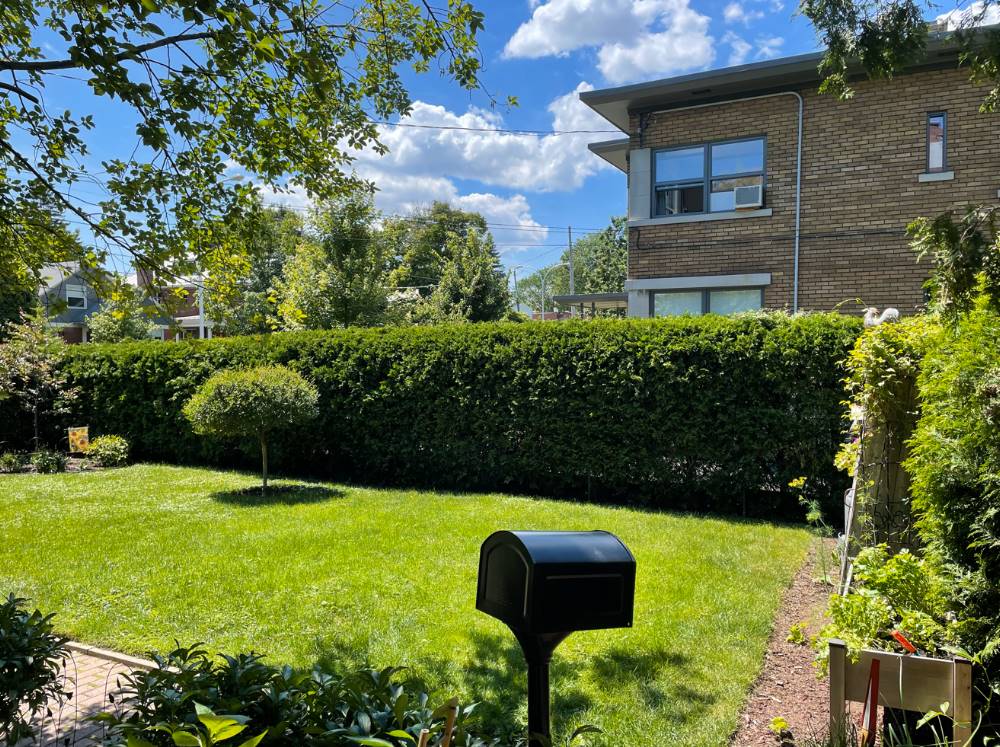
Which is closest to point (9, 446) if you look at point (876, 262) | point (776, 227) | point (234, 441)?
point (234, 441)

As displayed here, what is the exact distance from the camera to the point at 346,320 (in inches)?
703

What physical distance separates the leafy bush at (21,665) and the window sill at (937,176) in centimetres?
1328

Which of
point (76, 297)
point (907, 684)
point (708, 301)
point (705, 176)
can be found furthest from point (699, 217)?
point (907, 684)

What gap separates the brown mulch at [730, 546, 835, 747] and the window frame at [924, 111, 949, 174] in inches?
380

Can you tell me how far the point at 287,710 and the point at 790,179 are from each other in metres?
12.9

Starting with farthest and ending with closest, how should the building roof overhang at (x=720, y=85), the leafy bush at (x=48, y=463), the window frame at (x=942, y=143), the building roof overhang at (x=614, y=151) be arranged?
the building roof overhang at (x=614, y=151), the leafy bush at (x=48, y=463), the building roof overhang at (x=720, y=85), the window frame at (x=942, y=143)

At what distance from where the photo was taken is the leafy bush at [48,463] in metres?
12.2

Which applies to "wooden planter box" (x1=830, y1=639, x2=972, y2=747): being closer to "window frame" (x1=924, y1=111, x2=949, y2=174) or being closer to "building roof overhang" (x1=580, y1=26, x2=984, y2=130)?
"building roof overhang" (x1=580, y1=26, x2=984, y2=130)

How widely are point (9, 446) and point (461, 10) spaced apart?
15267 mm

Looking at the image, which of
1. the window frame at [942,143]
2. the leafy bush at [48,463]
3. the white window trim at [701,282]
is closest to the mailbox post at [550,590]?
the white window trim at [701,282]

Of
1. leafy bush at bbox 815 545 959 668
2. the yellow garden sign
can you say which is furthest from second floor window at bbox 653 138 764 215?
the yellow garden sign

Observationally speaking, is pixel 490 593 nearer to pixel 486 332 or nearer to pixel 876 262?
pixel 486 332

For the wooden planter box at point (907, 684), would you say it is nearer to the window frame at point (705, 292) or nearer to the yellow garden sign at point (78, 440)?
the window frame at point (705, 292)

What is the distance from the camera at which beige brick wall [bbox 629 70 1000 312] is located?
11102mm
